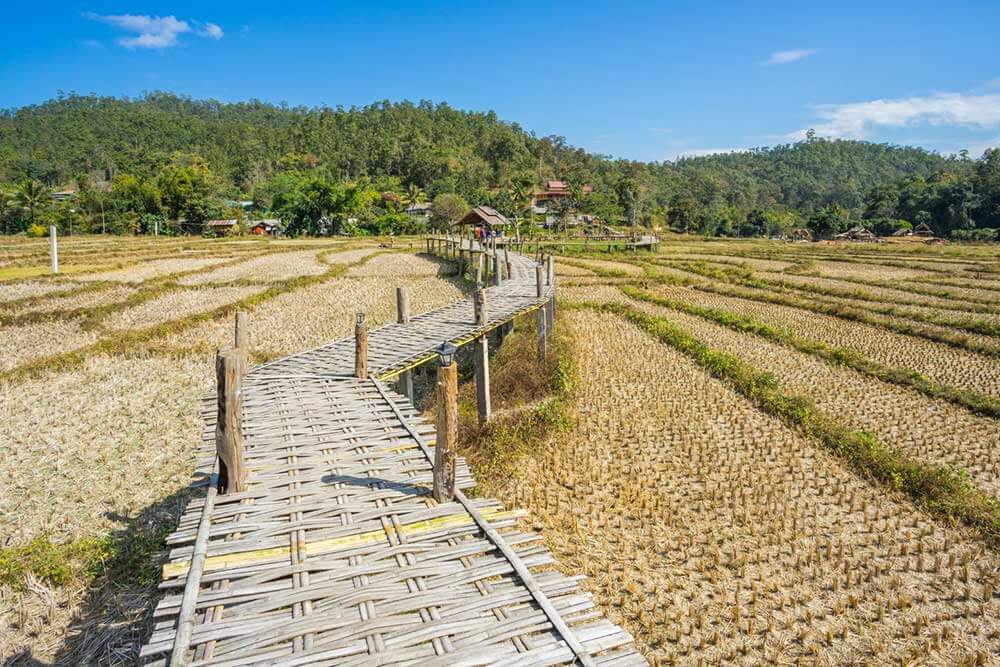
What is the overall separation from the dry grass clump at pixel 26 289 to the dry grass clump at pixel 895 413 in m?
21.4

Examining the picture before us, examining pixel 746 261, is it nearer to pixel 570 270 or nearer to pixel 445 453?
pixel 570 270

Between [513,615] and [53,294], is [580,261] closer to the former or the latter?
[53,294]

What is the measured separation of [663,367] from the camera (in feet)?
43.4

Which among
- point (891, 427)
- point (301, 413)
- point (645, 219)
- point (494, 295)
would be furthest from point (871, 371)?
point (645, 219)

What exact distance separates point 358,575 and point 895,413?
9.83m

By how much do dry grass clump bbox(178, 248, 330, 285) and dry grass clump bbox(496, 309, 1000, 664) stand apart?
64.3ft

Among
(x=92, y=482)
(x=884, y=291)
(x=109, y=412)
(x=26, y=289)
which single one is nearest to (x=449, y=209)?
(x=26, y=289)

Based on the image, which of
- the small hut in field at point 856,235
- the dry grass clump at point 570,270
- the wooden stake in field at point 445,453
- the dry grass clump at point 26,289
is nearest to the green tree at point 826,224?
the small hut in field at point 856,235

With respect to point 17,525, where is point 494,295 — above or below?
above

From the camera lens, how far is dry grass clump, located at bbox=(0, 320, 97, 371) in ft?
41.3

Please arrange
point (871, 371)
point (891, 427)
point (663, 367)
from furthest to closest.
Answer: point (663, 367)
point (871, 371)
point (891, 427)

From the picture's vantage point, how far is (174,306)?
18.8 meters

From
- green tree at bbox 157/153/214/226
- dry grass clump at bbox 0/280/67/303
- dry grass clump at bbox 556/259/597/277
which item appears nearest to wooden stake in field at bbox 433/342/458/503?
dry grass clump at bbox 0/280/67/303

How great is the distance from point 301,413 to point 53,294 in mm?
17338
